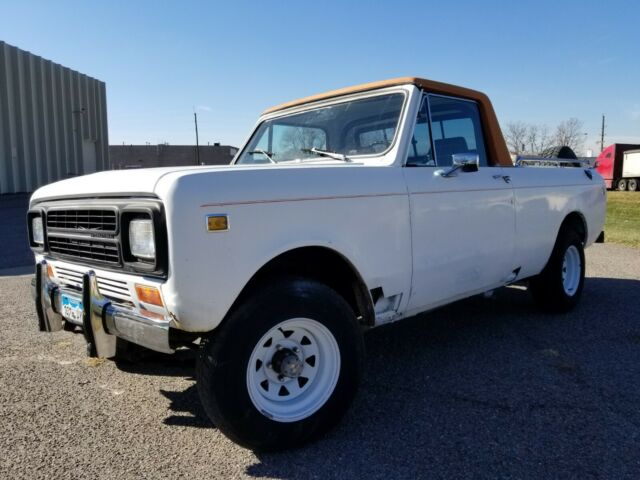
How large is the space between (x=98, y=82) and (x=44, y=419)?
A: 23.8m

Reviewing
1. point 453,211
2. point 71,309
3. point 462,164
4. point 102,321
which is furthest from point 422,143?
point 71,309

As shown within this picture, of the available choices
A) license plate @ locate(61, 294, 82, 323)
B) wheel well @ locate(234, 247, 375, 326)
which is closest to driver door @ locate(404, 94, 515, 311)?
wheel well @ locate(234, 247, 375, 326)

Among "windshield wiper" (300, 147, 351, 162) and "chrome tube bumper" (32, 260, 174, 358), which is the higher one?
"windshield wiper" (300, 147, 351, 162)

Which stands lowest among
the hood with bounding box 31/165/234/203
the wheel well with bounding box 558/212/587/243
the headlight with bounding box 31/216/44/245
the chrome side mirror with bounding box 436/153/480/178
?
the wheel well with bounding box 558/212/587/243

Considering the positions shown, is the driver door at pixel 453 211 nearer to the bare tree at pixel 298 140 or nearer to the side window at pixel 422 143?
the side window at pixel 422 143

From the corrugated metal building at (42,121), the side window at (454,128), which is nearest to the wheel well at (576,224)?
the side window at (454,128)

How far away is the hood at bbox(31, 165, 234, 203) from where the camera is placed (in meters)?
2.37

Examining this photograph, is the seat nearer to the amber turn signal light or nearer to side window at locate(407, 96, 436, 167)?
side window at locate(407, 96, 436, 167)

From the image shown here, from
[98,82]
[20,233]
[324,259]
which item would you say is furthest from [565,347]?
[98,82]

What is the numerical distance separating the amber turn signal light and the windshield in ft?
5.51

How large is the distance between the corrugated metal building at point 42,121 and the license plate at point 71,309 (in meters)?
17.2

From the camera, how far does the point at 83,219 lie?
2.81 metres

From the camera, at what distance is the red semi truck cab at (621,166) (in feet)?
109

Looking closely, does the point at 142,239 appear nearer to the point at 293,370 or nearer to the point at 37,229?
the point at 293,370
